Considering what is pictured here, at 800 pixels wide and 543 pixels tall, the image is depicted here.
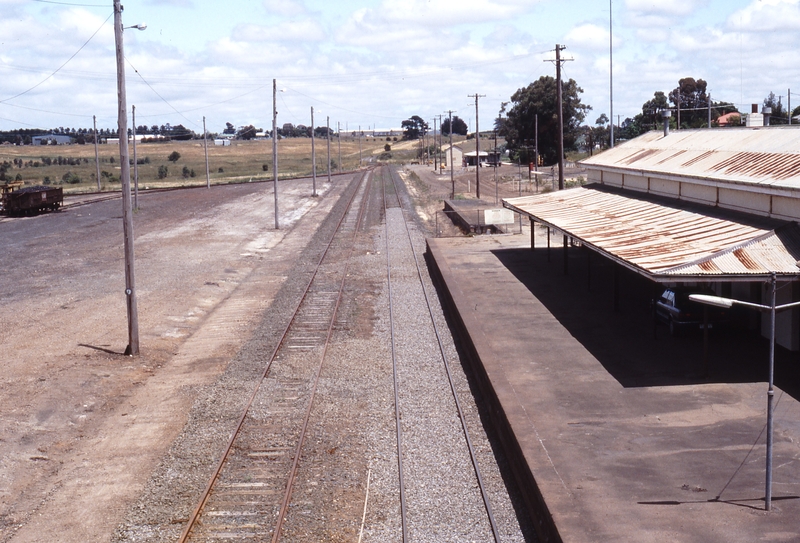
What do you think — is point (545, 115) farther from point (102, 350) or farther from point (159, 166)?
point (102, 350)

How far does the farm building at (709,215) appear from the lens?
601 inches

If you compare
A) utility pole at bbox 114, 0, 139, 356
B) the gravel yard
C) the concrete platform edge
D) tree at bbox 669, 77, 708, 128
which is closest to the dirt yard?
the gravel yard

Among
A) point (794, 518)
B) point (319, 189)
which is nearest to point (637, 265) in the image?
point (794, 518)

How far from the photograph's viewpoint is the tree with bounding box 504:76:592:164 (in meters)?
118

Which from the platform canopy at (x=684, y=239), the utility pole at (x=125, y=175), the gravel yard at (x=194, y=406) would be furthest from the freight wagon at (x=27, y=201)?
the platform canopy at (x=684, y=239)

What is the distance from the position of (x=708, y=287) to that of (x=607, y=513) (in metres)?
11.2

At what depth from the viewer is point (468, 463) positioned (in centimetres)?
1235

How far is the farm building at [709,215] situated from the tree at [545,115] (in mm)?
89679

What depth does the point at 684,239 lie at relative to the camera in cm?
1770

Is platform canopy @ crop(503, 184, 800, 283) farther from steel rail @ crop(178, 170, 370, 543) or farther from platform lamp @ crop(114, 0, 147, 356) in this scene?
platform lamp @ crop(114, 0, 147, 356)

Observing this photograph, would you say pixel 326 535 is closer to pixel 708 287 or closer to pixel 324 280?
pixel 708 287

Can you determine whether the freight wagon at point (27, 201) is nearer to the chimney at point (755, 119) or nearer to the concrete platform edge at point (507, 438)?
the concrete platform edge at point (507, 438)

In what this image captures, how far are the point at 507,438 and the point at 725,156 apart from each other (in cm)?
1272

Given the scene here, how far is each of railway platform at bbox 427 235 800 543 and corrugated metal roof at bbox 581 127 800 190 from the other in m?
3.64
